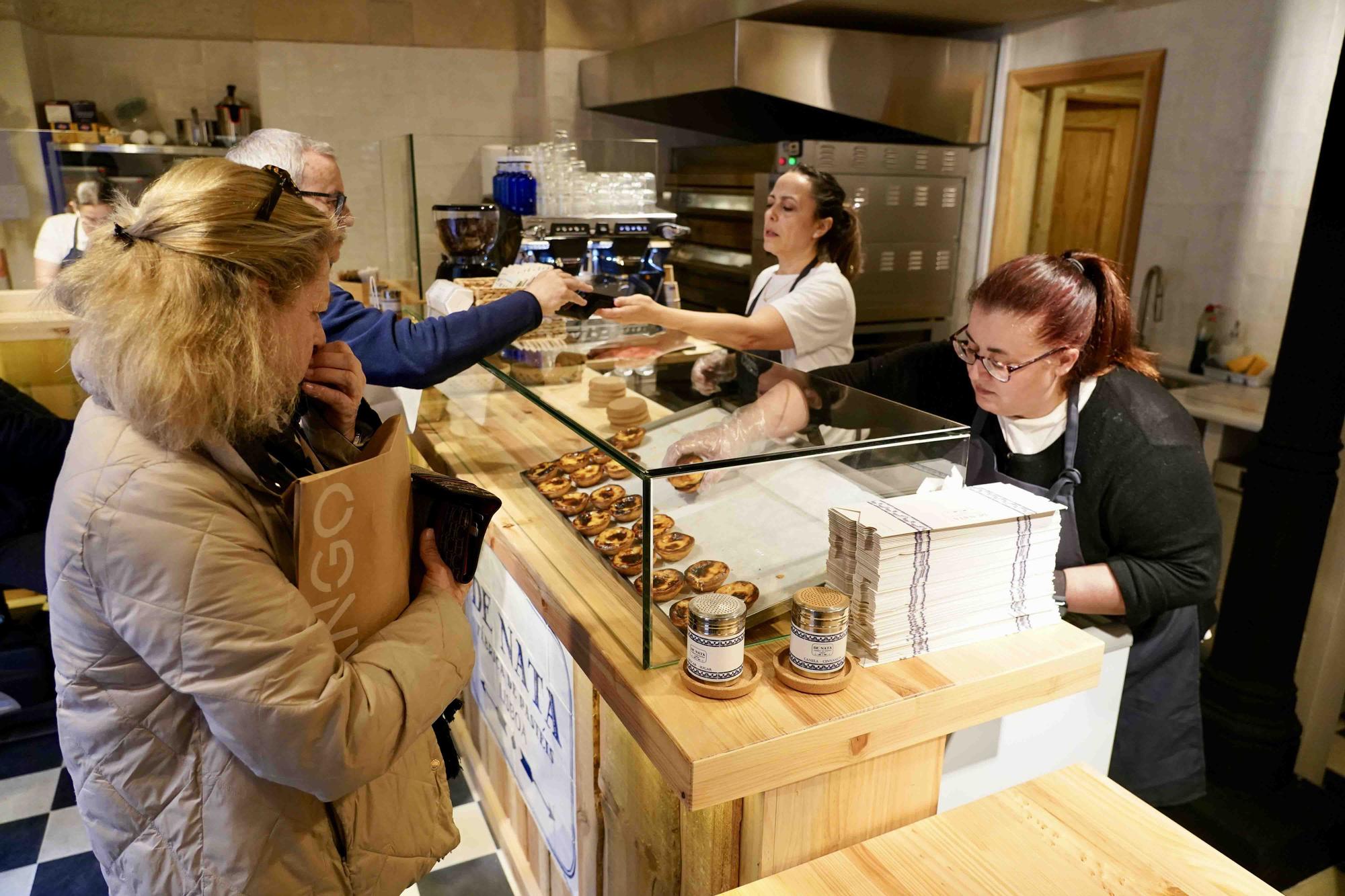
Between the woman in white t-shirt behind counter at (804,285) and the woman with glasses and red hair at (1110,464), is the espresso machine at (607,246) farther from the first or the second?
the woman with glasses and red hair at (1110,464)

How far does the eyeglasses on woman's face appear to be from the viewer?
185 centimetres

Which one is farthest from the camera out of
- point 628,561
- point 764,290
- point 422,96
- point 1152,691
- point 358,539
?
point 422,96

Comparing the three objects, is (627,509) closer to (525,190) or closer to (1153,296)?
(525,190)

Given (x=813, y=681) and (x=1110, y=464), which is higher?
(x=1110, y=464)

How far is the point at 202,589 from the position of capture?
3.04ft

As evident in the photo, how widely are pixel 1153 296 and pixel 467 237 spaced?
3033 mm

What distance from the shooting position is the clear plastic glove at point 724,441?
1320 millimetres

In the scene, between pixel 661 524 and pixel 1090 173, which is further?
pixel 1090 173

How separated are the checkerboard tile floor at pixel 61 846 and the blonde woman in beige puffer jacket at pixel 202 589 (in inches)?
57.9

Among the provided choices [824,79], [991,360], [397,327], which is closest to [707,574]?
[991,360]

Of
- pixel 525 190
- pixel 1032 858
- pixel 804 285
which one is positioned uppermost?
pixel 525 190

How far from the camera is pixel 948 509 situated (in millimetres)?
1351

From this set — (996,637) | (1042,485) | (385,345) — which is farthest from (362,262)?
(996,637)

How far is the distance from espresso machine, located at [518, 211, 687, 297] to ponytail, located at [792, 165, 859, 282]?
45cm
